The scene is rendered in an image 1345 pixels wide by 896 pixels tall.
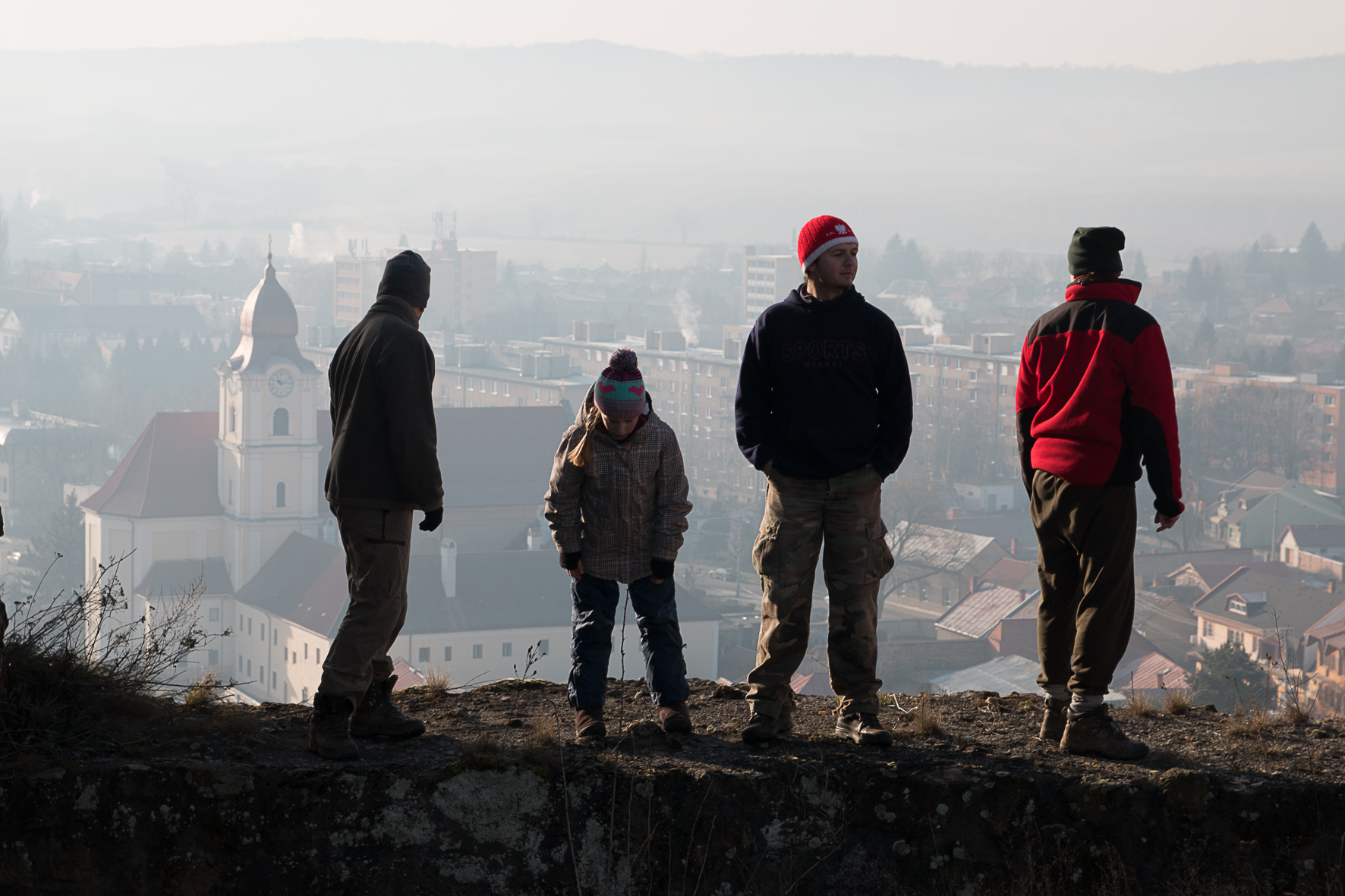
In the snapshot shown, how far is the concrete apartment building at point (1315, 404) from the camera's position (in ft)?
243

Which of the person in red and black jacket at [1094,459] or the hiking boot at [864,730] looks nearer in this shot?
the person in red and black jacket at [1094,459]

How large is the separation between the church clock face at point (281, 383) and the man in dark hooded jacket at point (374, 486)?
5651 cm

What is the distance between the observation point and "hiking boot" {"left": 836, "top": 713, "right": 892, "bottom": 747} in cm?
346

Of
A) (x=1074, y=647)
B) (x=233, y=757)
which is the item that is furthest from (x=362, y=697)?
(x=1074, y=647)

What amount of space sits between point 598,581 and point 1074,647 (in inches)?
50.0

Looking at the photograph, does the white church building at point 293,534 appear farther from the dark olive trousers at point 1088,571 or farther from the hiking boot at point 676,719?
the dark olive trousers at point 1088,571

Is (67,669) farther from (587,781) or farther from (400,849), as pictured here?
(587,781)

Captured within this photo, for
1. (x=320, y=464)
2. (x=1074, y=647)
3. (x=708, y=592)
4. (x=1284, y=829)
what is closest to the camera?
(x=1284, y=829)

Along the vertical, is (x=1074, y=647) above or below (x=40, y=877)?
above

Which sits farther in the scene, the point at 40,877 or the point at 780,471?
the point at 780,471

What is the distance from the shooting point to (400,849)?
3098 mm

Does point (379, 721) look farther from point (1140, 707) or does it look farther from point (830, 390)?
point (1140, 707)

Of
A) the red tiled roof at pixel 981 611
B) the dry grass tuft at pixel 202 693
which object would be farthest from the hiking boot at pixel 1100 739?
the red tiled roof at pixel 981 611

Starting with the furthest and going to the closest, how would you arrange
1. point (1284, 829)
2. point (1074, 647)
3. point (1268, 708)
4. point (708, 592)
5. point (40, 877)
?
point (708, 592)
point (1268, 708)
point (1074, 647)
point (1284, 829)
point (40, 877)
